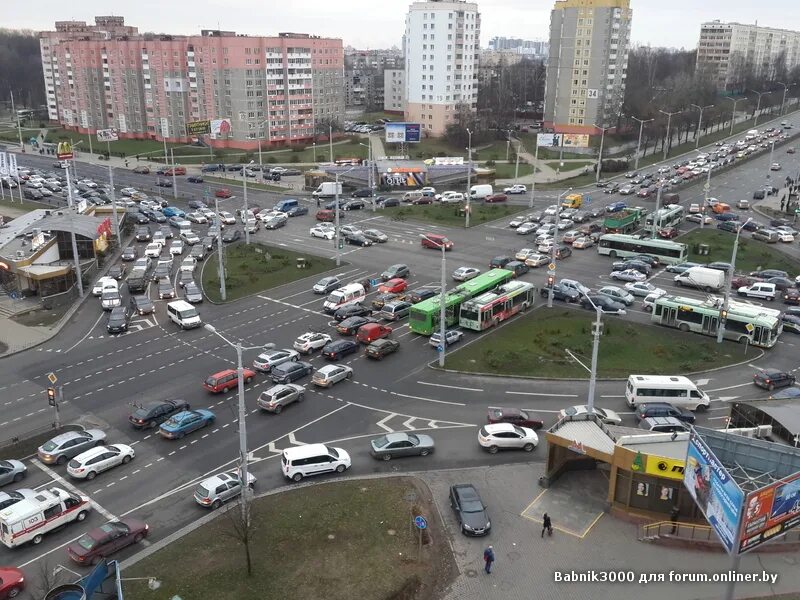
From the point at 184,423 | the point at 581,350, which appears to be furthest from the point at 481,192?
the point at 184,423

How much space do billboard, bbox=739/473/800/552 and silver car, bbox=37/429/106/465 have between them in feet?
88.6

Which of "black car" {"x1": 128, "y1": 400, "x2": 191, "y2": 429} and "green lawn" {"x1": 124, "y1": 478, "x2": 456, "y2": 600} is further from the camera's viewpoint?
"black car" {"x1": 128, "y1": 400, "x2": 191, "y2": 429}

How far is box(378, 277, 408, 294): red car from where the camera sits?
178 feet

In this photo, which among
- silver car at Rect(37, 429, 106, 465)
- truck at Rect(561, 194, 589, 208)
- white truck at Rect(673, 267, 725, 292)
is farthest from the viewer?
truck at Rect(561, 194, 589, 208)

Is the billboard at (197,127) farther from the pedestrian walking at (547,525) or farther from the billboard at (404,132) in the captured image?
the pedestrian walking at (547,525)

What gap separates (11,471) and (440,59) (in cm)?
12482

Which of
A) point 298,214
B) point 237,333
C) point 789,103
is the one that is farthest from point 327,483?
point 789,103

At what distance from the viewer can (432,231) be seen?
7606cm

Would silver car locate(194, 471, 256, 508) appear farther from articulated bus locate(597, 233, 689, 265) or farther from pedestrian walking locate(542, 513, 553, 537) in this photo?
articulated bus locate(597, 233, 689, 265)

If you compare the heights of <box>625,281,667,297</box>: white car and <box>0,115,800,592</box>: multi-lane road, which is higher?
<box>625,281,667,297</box>: white car

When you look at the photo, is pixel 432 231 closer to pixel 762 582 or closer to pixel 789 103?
pixel 762 582

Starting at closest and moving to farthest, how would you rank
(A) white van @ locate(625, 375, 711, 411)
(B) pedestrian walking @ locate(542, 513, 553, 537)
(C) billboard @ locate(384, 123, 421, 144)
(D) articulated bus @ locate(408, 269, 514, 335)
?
1. (B) pedestrian walking @ locate(542, 513, 553, 537)
2. (A) white van @ locate(625, 375, 711, 411)
3. (D) articulated bus @ locate(408, 269, 514, 335)
4. (C) billboard @ locate(384, 123, 421, 144)

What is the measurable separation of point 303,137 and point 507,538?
120 metres

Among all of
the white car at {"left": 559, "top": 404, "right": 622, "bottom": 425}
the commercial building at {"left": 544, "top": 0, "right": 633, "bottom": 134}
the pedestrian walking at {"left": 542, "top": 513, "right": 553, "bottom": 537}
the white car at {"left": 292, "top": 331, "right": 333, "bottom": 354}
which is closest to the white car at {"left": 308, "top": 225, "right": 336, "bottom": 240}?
the white car at {"left": 292, "top": 331, "right": 333, "bottom": 354}
